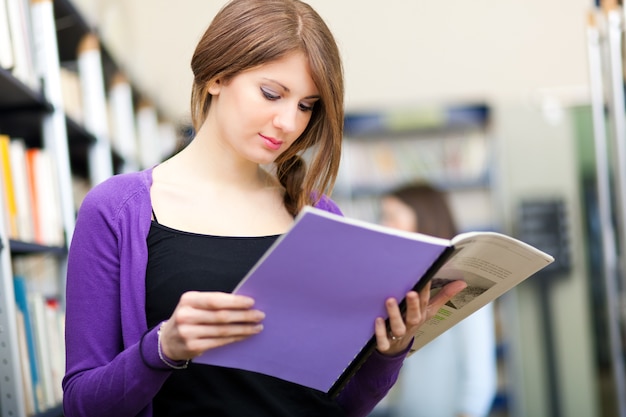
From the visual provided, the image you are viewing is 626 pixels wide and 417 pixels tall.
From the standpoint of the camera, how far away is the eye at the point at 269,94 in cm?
123

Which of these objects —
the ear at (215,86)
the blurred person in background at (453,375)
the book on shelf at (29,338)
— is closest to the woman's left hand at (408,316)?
the ear at (215,86)

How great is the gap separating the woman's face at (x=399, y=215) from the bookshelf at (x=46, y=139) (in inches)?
41.9

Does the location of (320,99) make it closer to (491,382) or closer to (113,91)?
(491,382)

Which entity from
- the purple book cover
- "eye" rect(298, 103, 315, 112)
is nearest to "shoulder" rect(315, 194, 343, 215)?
"eye" rect(298, 103, 315, 112)

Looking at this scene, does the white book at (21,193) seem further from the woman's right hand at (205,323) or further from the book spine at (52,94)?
the woman's right hand at (205,323)

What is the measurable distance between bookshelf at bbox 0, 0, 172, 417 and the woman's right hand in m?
0.88

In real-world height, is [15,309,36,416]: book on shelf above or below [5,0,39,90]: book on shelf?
below

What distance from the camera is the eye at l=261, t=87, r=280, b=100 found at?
1.23m

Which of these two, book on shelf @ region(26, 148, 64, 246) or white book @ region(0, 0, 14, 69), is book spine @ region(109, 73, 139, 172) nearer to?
book on shelf @ region(26, 148, 64, 246)

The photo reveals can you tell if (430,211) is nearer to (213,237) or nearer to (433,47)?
(213,237)

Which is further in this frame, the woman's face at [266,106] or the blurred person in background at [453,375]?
the blurred person in background at [453,375]

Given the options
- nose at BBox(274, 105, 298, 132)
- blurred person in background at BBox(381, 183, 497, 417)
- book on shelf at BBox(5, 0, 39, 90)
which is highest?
book on shelf at BBox(5, 0, 39, 90)

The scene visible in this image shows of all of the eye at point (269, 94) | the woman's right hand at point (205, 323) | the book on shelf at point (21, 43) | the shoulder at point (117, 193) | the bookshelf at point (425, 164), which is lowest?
the bookshelf at point (425, 164)

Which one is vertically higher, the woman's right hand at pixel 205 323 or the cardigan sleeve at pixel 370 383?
the woman's right hand at pixel 205 323
